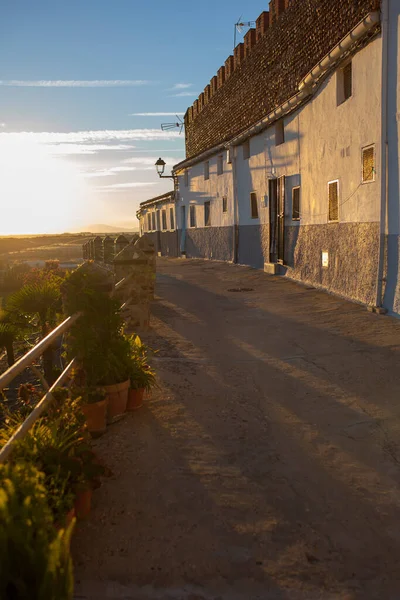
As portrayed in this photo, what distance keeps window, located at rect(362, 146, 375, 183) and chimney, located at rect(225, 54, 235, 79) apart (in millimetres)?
14832

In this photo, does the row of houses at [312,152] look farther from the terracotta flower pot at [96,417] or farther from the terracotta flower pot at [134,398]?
the terracotta flower pot at [96,417]

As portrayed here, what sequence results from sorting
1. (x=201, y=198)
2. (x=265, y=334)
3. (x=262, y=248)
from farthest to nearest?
(x=201, y=198)
(x=262, y=248)
(x=265, y=334)

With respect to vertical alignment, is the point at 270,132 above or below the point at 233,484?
above

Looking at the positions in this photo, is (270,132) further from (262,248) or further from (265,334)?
(265,334)

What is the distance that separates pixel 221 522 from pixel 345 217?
9.44m

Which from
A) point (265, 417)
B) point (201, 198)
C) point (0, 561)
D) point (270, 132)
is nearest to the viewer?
point (0, 561)

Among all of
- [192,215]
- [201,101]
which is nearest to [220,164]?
[192,215]

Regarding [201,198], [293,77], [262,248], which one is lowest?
[262,248]

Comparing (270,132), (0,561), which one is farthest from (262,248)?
(0,561)

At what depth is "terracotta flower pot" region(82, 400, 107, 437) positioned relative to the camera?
4598 mm

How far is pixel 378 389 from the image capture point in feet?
19.3

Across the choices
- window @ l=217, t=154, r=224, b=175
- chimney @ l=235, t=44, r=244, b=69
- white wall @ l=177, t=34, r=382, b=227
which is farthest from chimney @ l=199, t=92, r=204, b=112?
white wall @ l=177, t=34, r=382, b=227

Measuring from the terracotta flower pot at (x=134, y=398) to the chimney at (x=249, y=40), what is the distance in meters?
18.9

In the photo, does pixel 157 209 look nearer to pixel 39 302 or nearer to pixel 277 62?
pixel 277 62
